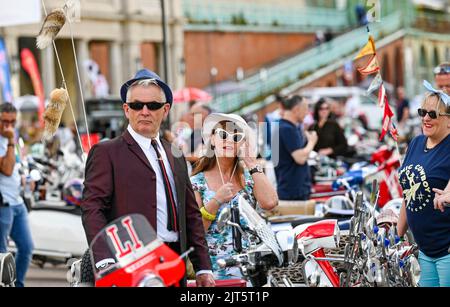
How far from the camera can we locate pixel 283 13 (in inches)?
2628

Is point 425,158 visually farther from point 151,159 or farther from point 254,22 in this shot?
point 254,22

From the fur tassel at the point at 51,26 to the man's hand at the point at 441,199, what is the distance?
242 centimetres

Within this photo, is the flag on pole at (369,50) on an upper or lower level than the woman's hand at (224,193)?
upper

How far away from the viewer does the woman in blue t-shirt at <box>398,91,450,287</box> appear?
6.44 meters

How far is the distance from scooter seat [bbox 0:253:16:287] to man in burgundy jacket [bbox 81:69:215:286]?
4.40 feet

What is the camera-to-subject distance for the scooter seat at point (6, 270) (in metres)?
6.55

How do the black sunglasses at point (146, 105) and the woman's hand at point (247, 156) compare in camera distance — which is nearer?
the black sunglasses at point (146, 105)

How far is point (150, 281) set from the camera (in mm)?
4523

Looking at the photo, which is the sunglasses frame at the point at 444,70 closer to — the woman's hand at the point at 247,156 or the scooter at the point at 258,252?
the woman's hand at the point at 247,156

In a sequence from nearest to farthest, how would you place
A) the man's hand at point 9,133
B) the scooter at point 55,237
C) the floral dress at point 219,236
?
the floral dress at point 219,236 < the man's hand at point 9,133 < the scooter at point 55,237

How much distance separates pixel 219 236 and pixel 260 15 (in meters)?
57.9

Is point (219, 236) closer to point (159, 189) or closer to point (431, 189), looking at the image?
point (159, 189)

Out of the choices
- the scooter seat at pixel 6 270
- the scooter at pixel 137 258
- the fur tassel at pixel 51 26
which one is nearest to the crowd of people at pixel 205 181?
the scooter at pixel 137 258

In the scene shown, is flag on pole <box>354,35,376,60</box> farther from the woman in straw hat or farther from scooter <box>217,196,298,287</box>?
scooter <box>217,196,298,287</box>
